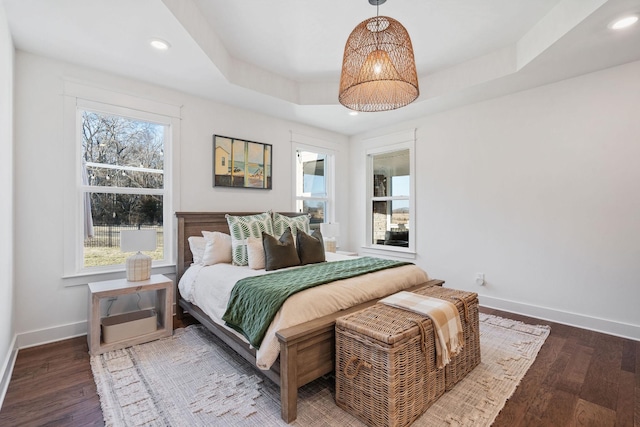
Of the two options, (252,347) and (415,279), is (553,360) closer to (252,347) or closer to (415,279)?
(415,279)

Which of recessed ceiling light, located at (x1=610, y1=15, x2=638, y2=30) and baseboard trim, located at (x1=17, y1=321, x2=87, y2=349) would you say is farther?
baseboard trim, located at (x1=17, y1=321, x2=87, y2=349)

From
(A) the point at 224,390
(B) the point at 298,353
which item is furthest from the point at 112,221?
(B) the point at 298,353

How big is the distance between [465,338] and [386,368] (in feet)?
2.89

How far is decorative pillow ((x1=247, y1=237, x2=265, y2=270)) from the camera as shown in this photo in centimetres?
285

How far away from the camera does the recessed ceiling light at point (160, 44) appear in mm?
2438

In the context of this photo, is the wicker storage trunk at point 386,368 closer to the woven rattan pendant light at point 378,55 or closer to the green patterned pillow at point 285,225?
the woven rattan pendant light at point 378,55

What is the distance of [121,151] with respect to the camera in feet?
10.3

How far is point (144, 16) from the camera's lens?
2123 mm

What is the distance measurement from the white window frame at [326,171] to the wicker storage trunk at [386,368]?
116 inches

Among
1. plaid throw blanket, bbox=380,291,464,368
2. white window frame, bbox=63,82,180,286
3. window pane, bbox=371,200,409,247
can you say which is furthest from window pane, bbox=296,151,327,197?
plaid throw blanket, bbox=380,291,464,368

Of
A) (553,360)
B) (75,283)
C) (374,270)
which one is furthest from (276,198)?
(553,360)

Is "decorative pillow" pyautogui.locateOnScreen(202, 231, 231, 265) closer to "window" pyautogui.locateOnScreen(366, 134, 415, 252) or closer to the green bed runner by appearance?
the green bed runner

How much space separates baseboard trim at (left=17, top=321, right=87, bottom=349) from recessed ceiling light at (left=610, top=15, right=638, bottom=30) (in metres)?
5.07

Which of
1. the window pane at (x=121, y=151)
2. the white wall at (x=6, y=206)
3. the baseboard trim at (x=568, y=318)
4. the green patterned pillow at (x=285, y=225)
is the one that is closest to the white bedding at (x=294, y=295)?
the green patterned pillow at (x=285, y=225)
